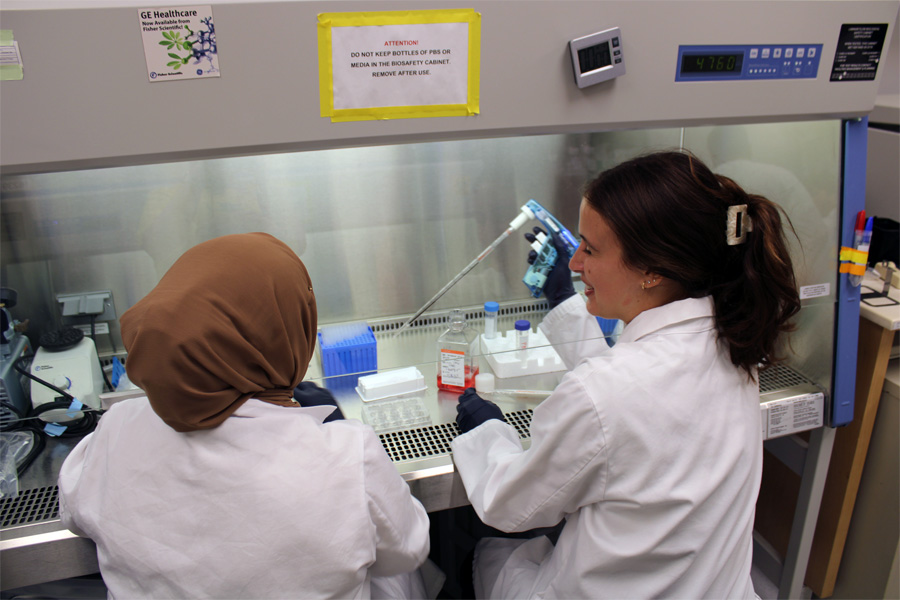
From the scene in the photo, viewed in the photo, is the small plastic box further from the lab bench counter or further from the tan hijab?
the tan hijab

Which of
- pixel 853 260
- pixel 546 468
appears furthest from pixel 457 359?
pixel 853 260

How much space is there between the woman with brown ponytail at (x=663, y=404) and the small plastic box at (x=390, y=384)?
373 mm

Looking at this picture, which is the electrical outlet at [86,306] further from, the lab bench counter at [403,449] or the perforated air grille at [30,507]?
the perforated air grille at [30,507]

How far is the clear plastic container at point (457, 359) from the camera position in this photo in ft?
4.76

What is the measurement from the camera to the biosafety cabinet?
939 millimetres

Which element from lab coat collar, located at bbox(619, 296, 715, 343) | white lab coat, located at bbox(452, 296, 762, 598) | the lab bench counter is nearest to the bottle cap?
the lab bench counter

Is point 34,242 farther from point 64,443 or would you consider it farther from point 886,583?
point 886,583

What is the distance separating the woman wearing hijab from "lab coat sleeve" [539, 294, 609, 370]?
0.71m

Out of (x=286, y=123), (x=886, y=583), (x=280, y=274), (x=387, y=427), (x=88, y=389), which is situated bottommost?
(x=886, y=583)

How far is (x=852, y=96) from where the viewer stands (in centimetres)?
127

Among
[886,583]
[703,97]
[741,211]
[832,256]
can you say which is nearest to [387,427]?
[741,211]

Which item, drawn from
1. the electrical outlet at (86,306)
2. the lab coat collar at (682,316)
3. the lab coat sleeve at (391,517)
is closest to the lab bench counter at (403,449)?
the lab coat sleeve at (391,517)

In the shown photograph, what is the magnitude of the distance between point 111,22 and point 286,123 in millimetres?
275

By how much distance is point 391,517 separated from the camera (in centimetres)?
98
